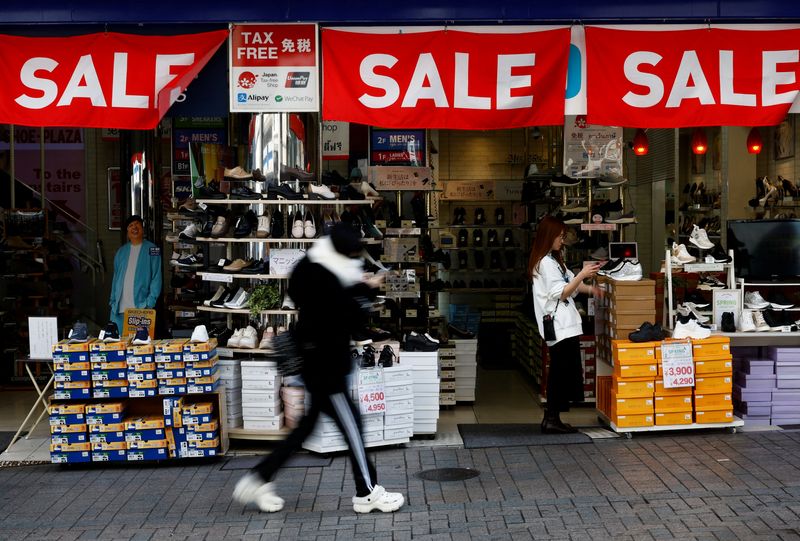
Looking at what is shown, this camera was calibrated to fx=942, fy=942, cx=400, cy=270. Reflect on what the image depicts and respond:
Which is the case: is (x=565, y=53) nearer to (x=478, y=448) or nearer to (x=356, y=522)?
(x=478, y=448)

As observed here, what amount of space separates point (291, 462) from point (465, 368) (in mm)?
2820

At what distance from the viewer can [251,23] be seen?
805 cm

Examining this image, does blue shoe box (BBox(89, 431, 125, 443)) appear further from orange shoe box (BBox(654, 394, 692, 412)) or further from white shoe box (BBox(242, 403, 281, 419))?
orange shoe box (BBox(654, 394, 692, 412))

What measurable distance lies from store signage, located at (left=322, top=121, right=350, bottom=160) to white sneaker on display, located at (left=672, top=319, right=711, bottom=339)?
16.0 feet

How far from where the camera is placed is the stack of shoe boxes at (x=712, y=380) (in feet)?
26.5

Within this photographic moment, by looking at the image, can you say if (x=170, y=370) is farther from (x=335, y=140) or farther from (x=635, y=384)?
(x=335, y=140)

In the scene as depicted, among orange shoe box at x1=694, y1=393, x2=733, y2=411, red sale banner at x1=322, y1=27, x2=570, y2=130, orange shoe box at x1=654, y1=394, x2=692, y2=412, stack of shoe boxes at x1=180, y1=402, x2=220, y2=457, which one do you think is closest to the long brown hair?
red sale banner at x1=322, y1=27, x2=570, y2=130

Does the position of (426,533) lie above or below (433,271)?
below

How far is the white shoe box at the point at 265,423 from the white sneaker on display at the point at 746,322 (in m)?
4.20

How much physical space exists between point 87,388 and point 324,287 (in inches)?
103

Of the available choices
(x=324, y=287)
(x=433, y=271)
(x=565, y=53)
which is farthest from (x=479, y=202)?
(x=324, y=287)

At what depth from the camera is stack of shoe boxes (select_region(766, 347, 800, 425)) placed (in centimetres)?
845

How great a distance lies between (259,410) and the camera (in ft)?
25.8

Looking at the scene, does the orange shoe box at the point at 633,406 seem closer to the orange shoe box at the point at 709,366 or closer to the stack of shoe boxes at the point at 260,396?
the orange shoe box at the point at 709,366
